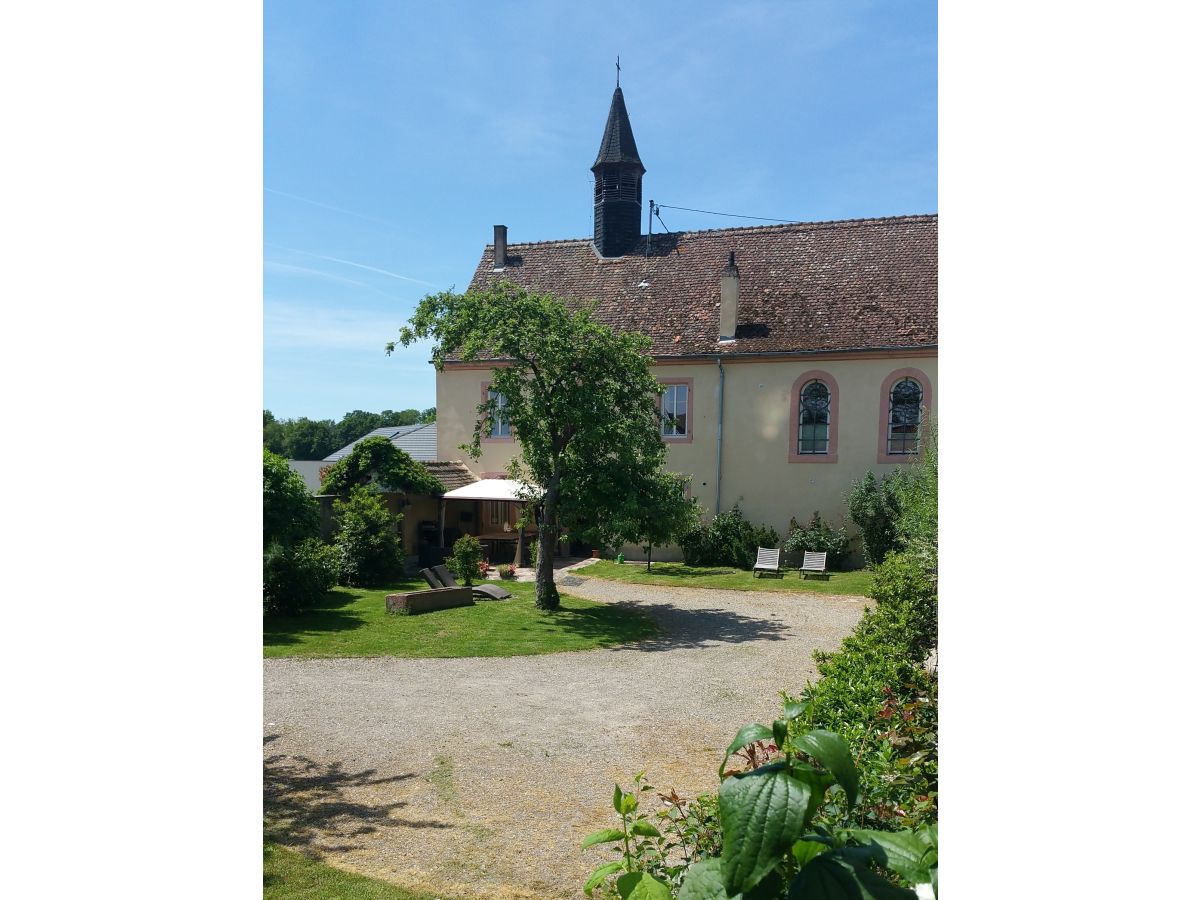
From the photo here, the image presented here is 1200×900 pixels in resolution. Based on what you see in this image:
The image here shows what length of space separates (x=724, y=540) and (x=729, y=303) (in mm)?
6319

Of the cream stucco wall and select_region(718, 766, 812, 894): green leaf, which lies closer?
select_region(718, 766, 812, 894): green leaf

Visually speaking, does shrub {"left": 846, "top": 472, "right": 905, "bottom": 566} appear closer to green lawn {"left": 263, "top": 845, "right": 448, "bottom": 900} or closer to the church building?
the church building

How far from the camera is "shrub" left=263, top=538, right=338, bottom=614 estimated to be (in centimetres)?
1332

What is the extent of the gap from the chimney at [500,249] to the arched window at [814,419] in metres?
10.9

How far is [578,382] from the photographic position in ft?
46.3

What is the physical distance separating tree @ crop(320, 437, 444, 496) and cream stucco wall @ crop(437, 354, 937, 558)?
660 centimetres

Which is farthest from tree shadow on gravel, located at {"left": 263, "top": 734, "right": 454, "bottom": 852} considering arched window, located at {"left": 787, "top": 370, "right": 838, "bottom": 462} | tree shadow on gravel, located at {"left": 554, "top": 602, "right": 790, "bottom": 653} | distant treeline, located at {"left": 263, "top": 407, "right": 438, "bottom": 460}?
distant treeline, located at {"left": 263, "top": 407, "right": 438, "bottom": 460}
